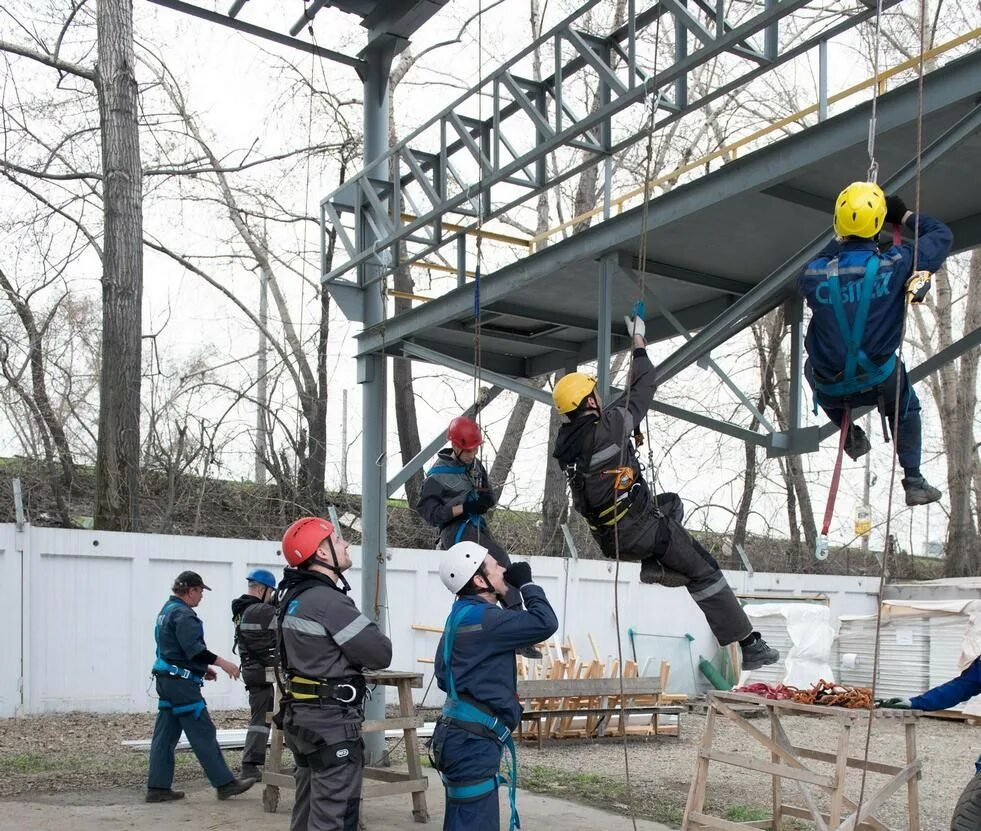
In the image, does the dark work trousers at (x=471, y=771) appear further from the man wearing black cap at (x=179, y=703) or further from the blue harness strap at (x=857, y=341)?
the man wearing black cap at (x=179, y=703)

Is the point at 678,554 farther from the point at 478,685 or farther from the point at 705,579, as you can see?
the point at 478,685

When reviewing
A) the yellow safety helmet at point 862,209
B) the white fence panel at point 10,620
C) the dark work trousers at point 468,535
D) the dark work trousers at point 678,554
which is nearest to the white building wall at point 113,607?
the white fence panel at point 10,620

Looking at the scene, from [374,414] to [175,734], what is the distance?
3949 millimetres

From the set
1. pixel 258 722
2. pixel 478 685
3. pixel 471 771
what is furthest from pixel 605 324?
pixel 258 722

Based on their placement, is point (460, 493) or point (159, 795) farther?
point (159, 795)

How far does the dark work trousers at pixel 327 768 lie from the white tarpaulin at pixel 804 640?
41.2ft

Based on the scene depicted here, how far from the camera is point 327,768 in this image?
630 cm

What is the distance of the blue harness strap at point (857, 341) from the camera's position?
5938 mm

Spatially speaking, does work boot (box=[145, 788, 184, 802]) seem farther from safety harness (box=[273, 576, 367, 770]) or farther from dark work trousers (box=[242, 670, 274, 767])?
safety harness (box=[273, 576, 367, 770])

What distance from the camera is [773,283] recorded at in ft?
24.5

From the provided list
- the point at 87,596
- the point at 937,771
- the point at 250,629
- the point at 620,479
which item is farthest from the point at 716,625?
the point at 87,596

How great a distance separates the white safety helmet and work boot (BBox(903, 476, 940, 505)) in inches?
104

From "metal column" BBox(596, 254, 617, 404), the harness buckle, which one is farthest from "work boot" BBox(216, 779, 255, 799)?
"metal column" BBox(596, 254, 617, 404)

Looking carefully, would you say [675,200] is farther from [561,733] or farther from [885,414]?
[561,733]
